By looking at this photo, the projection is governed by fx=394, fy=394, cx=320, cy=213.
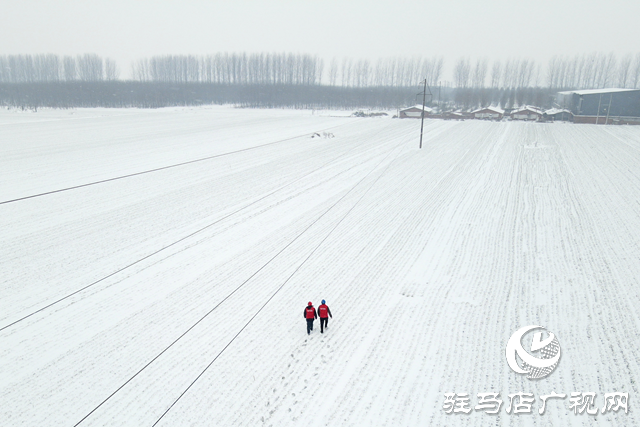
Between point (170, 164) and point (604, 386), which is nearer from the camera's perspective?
point (604, 386)

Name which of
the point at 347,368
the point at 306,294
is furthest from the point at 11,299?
the point at 347,368

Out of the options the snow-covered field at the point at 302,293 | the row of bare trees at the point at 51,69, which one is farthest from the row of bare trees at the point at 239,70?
the snow-covered field at the point at 302,293

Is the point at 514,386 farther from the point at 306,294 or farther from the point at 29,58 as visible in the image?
the point at 29,58

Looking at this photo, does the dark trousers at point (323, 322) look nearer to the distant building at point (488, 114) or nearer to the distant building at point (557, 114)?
the distant building at point (488, 114)

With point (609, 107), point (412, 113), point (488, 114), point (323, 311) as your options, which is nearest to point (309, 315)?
point (323, 311)

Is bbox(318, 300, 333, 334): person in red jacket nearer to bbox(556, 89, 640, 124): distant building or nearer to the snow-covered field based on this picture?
the snow-covered field

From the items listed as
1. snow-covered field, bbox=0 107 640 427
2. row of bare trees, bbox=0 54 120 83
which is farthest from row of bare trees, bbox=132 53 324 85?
snow-covered field, bbox=0 107 640 427

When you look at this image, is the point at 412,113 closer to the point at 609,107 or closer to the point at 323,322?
the point at 609,107
